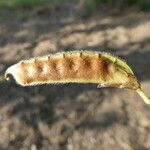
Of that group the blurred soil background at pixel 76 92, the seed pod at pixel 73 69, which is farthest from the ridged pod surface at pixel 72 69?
the blurred soil background at pixel 76 92

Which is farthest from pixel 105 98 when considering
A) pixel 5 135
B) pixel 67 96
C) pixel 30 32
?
pixel 30 32

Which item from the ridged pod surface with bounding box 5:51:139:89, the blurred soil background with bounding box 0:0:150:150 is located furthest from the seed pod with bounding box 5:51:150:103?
the blurred soil background with bounding box 0:0:150:150

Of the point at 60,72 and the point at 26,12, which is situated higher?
the point at 60,72

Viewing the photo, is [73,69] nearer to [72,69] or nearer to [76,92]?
[72,69]

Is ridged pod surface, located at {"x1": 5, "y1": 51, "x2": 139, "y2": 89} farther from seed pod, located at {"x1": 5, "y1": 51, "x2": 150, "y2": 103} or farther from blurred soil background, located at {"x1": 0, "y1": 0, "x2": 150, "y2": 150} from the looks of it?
blurred soil background, located at {"x1": 0, "y1": 0, "x2": 150, "y2": 150}

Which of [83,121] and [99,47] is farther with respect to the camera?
[99,47]

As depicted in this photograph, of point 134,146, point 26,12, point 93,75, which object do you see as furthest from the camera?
point 26,12

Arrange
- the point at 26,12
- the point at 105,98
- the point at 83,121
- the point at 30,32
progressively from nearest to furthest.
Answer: the point at 83,121 → the point at 105,98 → the point at 30,32 → the point at 26,12

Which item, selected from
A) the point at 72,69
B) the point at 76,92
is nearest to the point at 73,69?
the point at 72,69

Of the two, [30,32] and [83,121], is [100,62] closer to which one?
[83,121]
